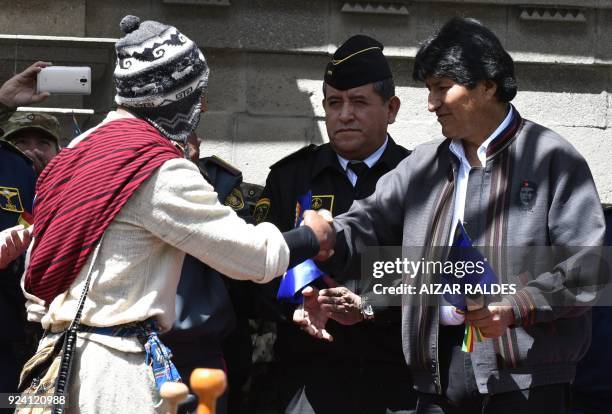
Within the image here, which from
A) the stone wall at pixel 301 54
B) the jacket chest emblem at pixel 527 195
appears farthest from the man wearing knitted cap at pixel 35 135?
the jacket chest emblem at pixel 527 195

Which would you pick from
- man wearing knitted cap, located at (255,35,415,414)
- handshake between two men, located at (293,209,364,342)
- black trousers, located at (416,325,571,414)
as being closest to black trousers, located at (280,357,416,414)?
man wearing knitted cap, located at (255,35,415,414)

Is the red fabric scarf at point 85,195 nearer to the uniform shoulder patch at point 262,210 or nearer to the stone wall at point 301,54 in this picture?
the uniform shoulder patch at point 262,210

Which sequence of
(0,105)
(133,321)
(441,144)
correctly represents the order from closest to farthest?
(133,321) → (441,144) → (0,105)

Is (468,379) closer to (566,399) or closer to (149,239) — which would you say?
(566,399)

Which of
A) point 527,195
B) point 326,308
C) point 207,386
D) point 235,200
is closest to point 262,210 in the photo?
point 235,200

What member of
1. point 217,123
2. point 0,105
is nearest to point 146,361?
point 0,105

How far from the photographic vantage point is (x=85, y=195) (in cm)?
368

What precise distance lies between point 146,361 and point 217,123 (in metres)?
3.00

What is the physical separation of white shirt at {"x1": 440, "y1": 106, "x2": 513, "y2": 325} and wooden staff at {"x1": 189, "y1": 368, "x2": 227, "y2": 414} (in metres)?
1.43

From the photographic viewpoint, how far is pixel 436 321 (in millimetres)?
4367

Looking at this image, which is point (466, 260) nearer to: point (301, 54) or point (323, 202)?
point (323, 202)

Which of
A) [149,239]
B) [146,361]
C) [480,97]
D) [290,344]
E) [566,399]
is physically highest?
[480,97]

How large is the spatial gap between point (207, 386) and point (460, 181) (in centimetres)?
173

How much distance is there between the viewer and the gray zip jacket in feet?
13.5
